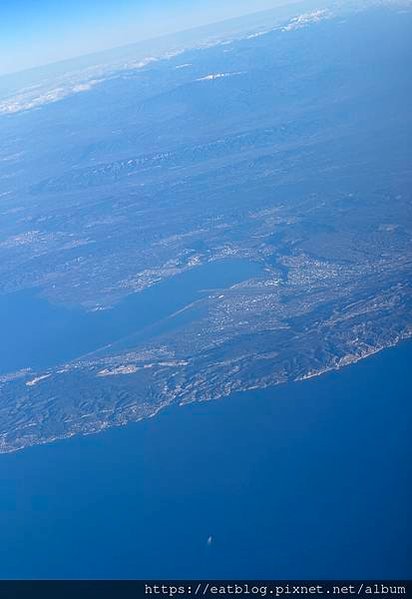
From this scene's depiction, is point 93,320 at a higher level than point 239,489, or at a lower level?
higher

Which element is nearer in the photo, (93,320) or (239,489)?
(239,489)

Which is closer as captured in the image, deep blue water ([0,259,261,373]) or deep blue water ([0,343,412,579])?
deep blue water ([0,343,412,579])

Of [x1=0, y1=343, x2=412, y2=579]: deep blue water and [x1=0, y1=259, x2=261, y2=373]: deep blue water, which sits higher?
[x1=0, y1=259, x2=261, y2=373]: deep blue water

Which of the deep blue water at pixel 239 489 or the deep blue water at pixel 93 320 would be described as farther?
the deep blue water at pixel 93 320

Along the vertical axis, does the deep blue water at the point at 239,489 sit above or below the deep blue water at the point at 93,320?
below
